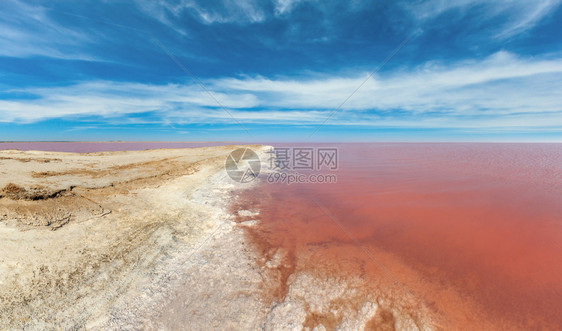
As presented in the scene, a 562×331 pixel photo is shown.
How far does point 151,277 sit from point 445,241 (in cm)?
597

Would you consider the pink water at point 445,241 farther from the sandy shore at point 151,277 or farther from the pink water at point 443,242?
the sandy shore at point 151,277

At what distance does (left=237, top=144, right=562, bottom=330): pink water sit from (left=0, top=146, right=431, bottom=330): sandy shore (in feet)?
1.63

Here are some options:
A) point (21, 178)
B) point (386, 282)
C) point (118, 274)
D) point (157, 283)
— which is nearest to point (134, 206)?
point (118, 274)

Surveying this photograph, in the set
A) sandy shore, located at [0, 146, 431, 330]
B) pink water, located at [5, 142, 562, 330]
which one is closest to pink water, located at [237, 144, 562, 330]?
pink water, located at [5, 142, 562, 330]

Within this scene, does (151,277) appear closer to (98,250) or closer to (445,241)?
(98,250)

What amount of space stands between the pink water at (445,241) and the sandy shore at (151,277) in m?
0.50

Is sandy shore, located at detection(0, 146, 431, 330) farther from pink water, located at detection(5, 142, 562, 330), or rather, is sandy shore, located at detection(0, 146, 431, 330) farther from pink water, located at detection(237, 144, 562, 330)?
pink water, located at detection(237, 144, 562, 330)

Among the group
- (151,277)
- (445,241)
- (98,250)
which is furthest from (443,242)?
(98,250)

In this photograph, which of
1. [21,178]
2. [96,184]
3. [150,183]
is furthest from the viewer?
[150,183]

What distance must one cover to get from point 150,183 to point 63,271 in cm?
600

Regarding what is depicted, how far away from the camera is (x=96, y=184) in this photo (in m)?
8.07

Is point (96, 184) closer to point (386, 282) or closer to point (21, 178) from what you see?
point (21, 178)

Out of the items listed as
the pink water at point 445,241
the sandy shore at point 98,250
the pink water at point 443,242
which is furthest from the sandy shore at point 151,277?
the pink water at point 445,241

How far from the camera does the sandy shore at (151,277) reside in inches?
113
